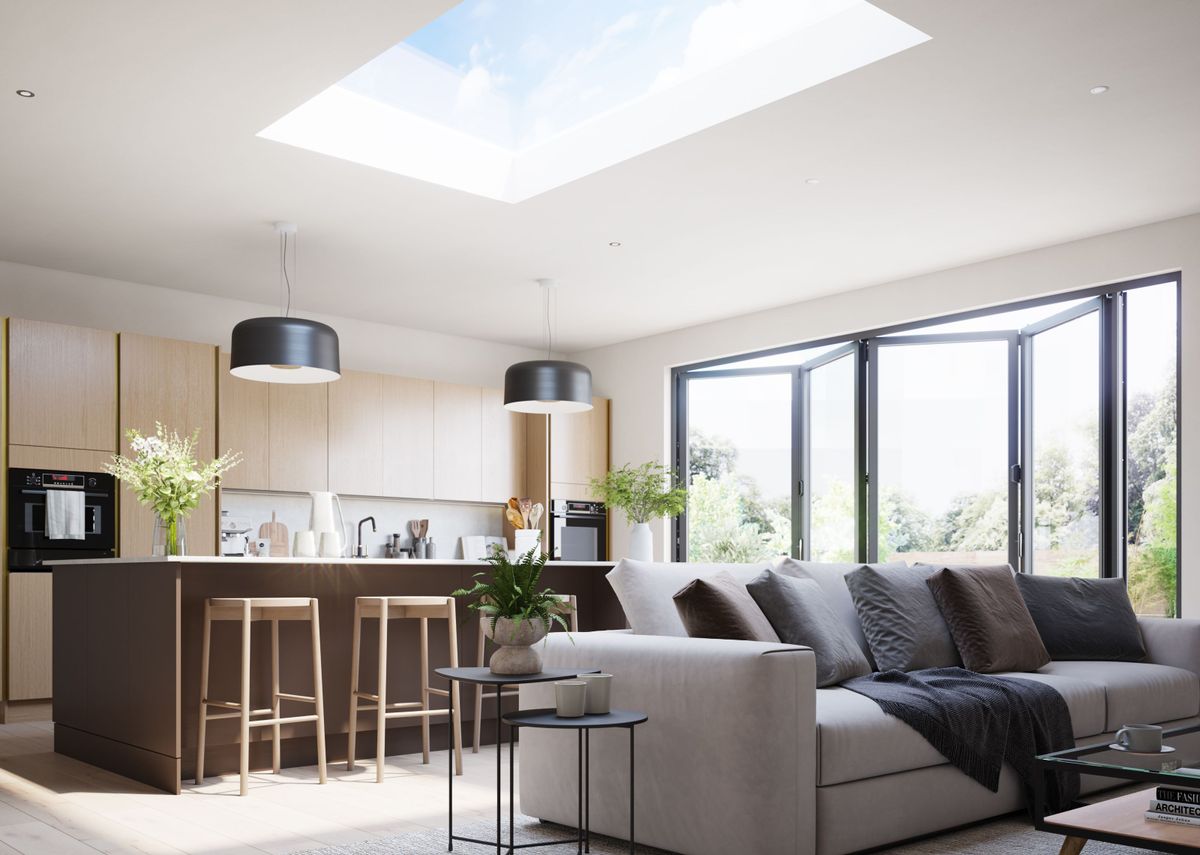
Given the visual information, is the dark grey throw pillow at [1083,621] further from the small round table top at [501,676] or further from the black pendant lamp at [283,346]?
the black pendant lamp at [283,346]

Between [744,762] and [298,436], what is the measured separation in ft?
16.7

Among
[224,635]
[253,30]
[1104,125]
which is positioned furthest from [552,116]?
[224,635]

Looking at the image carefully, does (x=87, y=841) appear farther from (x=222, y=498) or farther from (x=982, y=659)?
(x=222, y=498)

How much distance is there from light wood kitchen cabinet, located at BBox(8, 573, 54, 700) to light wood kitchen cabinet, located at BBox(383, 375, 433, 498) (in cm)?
234

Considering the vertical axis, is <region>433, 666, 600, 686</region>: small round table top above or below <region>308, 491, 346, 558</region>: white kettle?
below

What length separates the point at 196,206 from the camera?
554 cm

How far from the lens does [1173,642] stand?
15.4ft

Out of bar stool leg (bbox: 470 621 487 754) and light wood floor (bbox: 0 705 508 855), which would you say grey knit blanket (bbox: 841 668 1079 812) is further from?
bar stool leg (bbox: 470 621 487 754)

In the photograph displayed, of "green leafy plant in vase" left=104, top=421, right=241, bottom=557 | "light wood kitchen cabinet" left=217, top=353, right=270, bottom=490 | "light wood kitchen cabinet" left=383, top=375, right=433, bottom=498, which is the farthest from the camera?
"light wood kitchen cabinet" left=383, top=375, right=433, bottom=498

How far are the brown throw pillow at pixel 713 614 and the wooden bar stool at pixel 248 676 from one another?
1738 millimetres

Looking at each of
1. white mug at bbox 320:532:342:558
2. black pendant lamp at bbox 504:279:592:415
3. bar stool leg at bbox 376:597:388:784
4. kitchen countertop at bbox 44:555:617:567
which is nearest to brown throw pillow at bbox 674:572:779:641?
bar stool leg at bbox 376:597:388:784

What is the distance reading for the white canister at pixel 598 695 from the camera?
2.99m

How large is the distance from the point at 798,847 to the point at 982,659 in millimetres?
1585

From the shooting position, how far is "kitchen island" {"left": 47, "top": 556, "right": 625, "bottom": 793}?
441 cm
